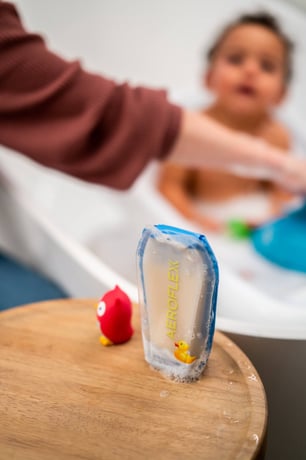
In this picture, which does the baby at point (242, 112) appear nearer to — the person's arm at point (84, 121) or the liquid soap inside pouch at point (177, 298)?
the person's arm at point (84, 121)

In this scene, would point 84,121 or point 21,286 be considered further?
point 21,286

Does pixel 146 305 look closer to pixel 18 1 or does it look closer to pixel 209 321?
pixel 209 321

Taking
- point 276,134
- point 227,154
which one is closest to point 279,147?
point 276,134

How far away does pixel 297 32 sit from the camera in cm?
114

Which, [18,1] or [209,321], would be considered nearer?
[209,321]

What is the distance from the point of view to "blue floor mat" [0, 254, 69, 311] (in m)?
0.77

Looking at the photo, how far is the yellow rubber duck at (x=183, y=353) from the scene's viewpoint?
17.3 inches

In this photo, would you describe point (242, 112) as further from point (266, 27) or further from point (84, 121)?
point (84, 121)

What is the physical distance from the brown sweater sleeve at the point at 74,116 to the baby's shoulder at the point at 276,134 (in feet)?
1.81

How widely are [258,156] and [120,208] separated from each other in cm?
40

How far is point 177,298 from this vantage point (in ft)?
1.43

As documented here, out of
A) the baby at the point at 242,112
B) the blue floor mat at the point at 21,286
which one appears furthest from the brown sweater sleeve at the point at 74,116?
the baby at the point at 242,112

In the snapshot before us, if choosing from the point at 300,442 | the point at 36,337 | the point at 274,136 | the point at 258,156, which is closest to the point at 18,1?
the point at 274,136

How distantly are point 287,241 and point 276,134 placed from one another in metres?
0.37
